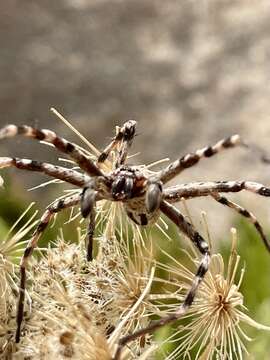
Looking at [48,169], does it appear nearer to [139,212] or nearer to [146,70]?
[139,212]

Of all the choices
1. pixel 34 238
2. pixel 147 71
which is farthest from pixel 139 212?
pixel 147 71

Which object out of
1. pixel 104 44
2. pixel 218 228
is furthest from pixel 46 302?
pixel 104 44

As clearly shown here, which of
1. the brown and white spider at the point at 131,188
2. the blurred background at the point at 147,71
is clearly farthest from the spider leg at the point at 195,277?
the blurred background at the point at 147,71

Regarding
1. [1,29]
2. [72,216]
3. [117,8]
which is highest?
[117,8]

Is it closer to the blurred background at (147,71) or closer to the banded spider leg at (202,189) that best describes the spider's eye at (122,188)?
the banded spider leg at (202,189)

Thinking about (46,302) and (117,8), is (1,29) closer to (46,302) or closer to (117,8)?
(117,8)

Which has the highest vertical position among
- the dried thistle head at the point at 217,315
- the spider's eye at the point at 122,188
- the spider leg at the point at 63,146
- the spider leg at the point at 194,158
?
the spider leg at the point at 194,158
